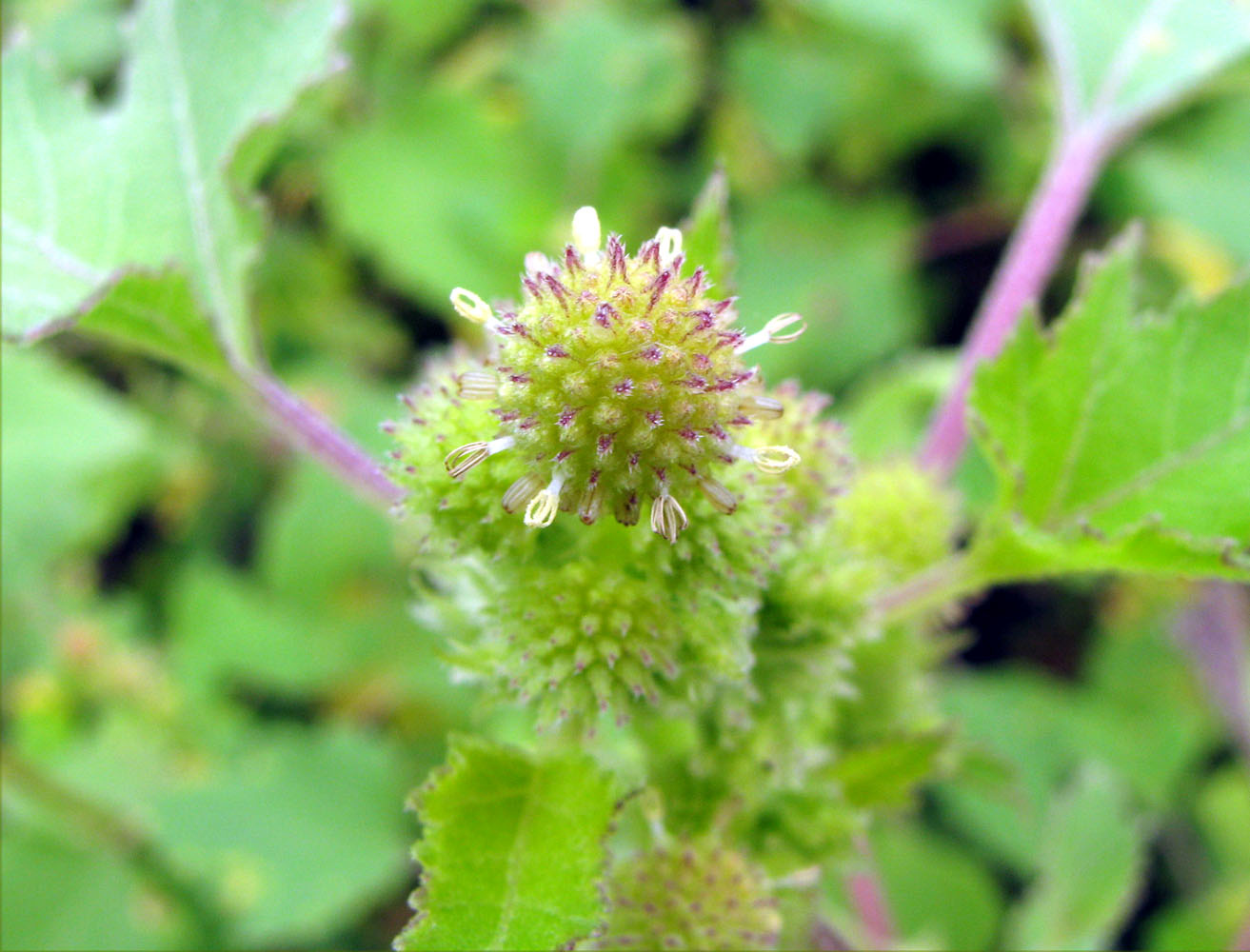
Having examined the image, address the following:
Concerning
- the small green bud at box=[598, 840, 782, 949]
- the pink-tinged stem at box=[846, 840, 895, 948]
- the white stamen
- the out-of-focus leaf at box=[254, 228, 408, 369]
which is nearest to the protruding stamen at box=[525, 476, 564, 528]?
the white stamen

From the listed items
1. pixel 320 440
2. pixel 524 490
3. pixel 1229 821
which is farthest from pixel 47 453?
pixel 1229 821

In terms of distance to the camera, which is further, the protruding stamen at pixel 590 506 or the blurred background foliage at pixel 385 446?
the blurred background foliage at pixel 385 446

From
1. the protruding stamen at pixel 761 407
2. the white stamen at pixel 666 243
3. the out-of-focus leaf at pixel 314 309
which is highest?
the out-of-focus leaf at pixel 314 309

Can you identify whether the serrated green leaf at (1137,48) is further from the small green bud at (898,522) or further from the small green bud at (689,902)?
the small green bud at (689,902)

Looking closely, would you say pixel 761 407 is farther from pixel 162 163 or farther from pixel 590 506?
pixel 162 163

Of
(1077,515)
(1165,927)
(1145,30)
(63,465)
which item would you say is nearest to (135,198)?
(63,465)

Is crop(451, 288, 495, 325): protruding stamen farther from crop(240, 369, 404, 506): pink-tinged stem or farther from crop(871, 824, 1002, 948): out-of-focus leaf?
crop(871, 824, 1002, 948): out-of-focus leaf

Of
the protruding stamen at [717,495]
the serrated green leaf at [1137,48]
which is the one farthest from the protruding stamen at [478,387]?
the serrated green leaf at [1137,48]

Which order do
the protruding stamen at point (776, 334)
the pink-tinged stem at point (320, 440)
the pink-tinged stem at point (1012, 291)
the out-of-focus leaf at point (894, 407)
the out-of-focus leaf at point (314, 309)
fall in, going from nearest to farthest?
the protruding stamen at point (776, 334), the pink-tinged stem at point (320, 440), the pink-tinged stem at point (1012, 291), the out-of-focus leaf at point (894, 407), the out-of-focus leaf at point (314, 309)
